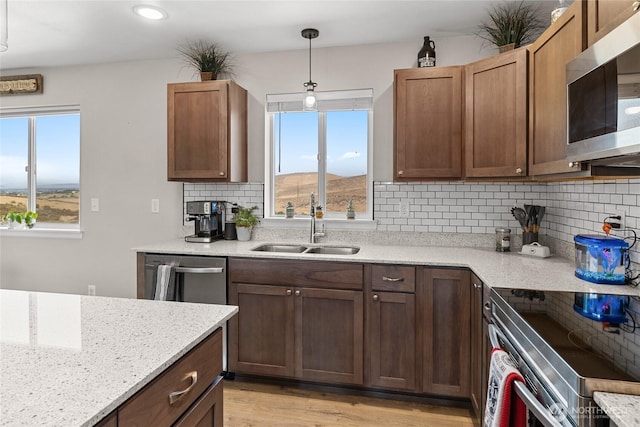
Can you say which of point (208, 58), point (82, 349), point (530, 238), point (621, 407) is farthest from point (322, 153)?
point (621, 407)

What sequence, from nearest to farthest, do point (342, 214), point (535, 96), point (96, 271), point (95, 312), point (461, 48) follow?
point (95, 312)
point (535, 96)
point (461, 48)
point (342, 214)
point (96, 271)

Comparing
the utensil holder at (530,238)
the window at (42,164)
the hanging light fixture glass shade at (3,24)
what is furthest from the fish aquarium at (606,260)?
the window at (42,164)

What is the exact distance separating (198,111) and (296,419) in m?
2.26

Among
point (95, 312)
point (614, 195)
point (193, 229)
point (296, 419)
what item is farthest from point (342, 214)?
point (95, 312)

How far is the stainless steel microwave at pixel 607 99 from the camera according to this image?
1122 millimetres

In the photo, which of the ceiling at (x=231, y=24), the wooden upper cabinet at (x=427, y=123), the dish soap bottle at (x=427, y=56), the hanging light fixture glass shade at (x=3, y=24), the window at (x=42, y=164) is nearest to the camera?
the hanging light fixture glass shade at (x=3, y=24)

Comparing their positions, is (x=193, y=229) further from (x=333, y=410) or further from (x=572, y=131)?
(x=572, y=131)

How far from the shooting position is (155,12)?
245 centimetres

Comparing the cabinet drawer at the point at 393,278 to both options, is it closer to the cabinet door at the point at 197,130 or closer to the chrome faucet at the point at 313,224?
the chrome faucet at the point at 313,224

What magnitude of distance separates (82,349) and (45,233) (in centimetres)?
335

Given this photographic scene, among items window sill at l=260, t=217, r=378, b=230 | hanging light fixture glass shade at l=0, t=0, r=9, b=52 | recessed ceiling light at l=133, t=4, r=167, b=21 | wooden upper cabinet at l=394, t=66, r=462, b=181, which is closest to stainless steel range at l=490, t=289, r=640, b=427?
wooden upper cabinet at l=394, t=66, r=462, b=181

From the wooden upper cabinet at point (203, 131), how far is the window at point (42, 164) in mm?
1374

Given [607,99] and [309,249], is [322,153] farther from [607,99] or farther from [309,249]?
[607,99]

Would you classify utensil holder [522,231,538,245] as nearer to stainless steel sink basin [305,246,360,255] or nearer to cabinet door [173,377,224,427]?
stainless steel sink basin [305,246,360,255]
